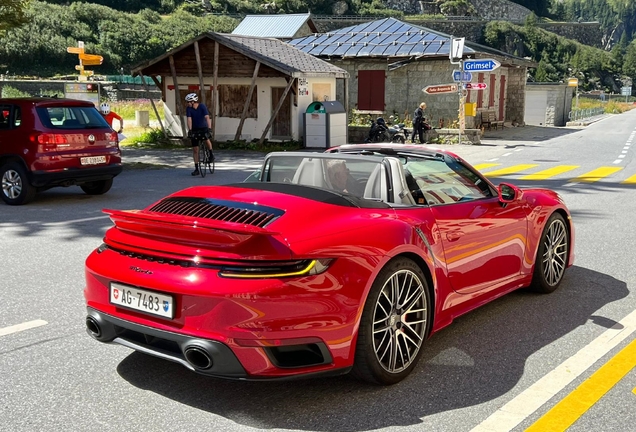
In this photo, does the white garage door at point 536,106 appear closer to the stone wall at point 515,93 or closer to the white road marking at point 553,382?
the stone wall at point 515,93

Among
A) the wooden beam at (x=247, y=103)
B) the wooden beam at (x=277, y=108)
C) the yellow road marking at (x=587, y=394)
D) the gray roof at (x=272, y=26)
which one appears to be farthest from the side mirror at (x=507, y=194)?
the gray roof at (x=272, y=26)

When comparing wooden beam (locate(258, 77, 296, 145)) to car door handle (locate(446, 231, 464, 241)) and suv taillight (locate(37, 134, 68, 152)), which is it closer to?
suv taillight (locate(37, 134, 68, 152))

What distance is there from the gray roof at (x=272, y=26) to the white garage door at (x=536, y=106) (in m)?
16.6

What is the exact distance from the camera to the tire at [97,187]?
12.8m

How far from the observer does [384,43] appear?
34094 millimetres

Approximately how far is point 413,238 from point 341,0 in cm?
16648

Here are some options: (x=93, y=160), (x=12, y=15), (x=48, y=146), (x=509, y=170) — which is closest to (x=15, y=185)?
(x=48, y=146)

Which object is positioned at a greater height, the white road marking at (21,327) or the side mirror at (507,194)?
the side mirror at (507,194)

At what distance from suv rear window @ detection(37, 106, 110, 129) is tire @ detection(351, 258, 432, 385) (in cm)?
891

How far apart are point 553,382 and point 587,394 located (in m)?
0.22

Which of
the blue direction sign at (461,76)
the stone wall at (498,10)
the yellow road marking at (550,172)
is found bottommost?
the yellow road marking at (550,172)

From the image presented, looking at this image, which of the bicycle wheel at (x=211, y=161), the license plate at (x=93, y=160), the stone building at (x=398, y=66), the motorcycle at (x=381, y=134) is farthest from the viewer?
the stone building at (x=398, y=66)

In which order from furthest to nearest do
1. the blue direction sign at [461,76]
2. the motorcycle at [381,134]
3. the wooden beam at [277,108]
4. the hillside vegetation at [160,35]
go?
1. the hillside vegetation at [160,35]
2. the motorcycle at [381,134]
3. the blue direction sign at [461,76]
4. the wooden beam at [277,108]

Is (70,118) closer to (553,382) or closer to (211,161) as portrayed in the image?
(211,161)
